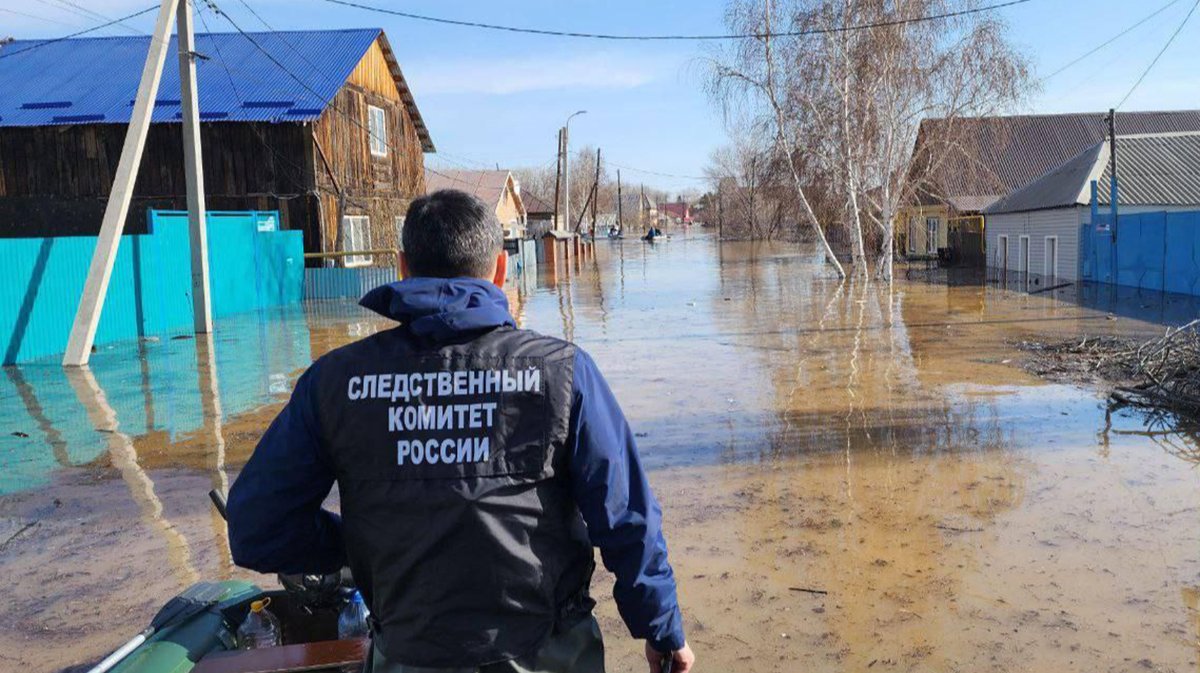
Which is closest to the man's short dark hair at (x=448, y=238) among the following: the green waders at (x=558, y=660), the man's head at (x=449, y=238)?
the man's head at (x=449, y=238)

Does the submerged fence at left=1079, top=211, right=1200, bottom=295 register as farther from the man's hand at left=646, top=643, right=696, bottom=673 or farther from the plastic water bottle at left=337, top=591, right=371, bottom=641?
the man's hand at left=646, top=643, right=696, bottom=673

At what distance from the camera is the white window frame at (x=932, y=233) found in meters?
41.9

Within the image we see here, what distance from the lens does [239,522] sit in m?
1.99

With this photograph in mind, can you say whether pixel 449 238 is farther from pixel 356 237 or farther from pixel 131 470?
pixel 356 237

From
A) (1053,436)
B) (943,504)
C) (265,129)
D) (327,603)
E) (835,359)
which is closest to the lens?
(327,603)

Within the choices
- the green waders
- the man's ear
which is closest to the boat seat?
the green waders

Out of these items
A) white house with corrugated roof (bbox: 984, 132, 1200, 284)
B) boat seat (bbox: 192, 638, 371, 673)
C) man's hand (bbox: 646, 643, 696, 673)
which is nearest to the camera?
man's hand (bbox: 646, 643, 696, 673)

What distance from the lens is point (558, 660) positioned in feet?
6.42

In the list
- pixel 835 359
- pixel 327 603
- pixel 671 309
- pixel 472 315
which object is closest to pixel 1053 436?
pixel 835 359

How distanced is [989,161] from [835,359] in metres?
33.8

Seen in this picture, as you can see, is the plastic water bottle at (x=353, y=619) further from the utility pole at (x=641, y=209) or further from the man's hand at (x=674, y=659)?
the utility pole at (x=641, y=209)

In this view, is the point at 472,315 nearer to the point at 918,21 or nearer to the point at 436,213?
the point at 436,213

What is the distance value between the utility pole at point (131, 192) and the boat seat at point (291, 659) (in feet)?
38.6

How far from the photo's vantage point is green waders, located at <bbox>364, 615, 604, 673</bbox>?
1.89 m
